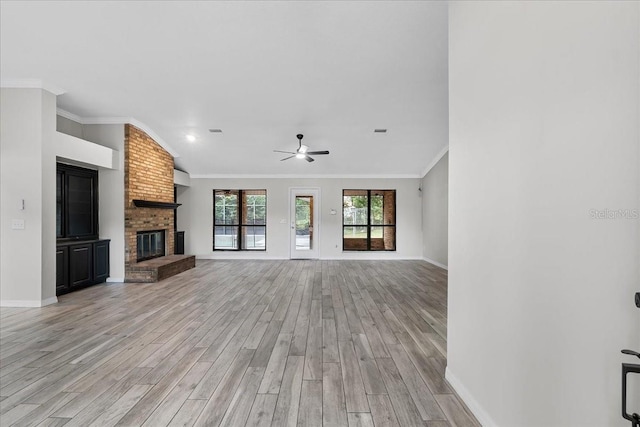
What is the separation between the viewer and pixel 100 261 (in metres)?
5.56

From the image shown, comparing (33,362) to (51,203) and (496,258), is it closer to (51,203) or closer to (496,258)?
(51,203)

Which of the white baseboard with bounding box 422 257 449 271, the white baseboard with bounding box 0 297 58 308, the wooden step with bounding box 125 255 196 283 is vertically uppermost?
the wooden step with bounding box 125 255 196 283

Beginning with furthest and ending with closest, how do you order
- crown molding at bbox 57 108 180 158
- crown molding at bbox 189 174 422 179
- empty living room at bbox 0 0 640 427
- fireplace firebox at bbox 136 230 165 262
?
1. crown molding at bbox 189 174 422 179
2. fireplace firebox at bbox 136 230 165 262
3. crown molding at bbox 57 108 180 158
4. empty living room at bbox 0 0 640 427

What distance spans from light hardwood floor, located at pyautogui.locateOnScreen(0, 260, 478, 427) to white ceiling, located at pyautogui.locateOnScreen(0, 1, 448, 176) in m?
3.20

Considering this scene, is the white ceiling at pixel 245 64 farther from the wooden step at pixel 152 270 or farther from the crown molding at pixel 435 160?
the wooden step at pixel 152 270

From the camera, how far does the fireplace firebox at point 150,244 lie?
6176 mm

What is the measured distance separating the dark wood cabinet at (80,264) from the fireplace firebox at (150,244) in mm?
574

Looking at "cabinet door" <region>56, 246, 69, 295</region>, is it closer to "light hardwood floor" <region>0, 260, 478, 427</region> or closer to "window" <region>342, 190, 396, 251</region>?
"light hardwood floor" <region>0, 260, 478, 427</region>

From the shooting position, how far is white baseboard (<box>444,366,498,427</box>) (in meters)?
1.76

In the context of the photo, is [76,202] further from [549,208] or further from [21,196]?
[549,208]

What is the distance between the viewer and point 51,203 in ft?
14.3

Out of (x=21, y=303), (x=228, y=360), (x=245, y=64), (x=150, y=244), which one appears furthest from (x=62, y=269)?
(x=245, y=64)

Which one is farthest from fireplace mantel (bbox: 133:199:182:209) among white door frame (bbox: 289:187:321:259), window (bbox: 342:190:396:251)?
window (bbox: 342:190:396:251)

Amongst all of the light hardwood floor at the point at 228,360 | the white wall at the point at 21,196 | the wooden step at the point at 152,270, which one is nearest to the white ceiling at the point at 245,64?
the white wall at the point at 21,196
